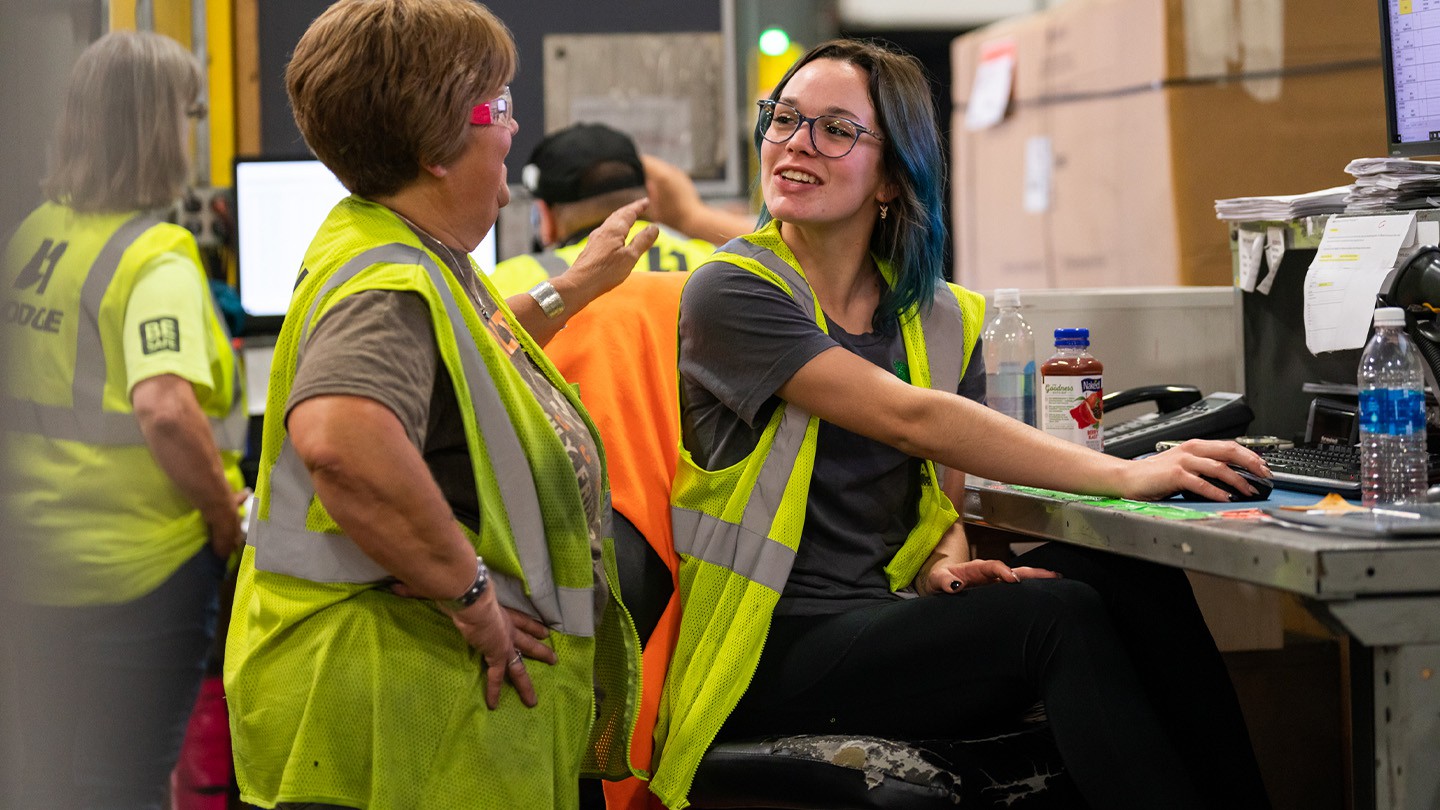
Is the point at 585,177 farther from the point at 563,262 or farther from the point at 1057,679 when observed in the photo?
the point at 1057,679

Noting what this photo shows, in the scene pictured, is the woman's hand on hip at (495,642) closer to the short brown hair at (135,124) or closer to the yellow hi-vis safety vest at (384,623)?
the yellow hi-vis safety vest at (384,623)

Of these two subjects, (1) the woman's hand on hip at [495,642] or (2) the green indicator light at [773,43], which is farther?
(2) the green indicator light at [773,43]

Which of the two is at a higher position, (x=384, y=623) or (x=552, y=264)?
(x=552, y=264)

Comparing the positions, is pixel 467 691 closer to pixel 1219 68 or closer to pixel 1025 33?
pixel 1219 68

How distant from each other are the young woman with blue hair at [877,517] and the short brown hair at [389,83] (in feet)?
1.73

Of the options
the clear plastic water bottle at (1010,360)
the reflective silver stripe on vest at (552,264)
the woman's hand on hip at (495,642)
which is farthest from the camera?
the reflective silver stripe on vest at (552,264)

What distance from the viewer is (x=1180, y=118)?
2.82 metres

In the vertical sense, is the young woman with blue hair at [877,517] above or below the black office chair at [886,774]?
above

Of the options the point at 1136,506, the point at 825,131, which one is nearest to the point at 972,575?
the point at 1136,506

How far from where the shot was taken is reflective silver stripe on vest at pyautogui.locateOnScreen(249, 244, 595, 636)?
1.40m

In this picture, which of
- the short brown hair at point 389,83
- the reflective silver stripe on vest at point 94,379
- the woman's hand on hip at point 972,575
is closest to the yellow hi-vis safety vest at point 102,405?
the reflective silver stripe on vest at point 94,379

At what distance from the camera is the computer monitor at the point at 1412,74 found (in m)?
1.97

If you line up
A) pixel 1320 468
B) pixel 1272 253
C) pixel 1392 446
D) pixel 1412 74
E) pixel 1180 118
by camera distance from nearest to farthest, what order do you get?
pixel 1392 446, pixel 1320 468, pixel 1412 74, pixel 1272 253, pixel 1180 118

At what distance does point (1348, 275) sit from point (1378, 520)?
657 mm
